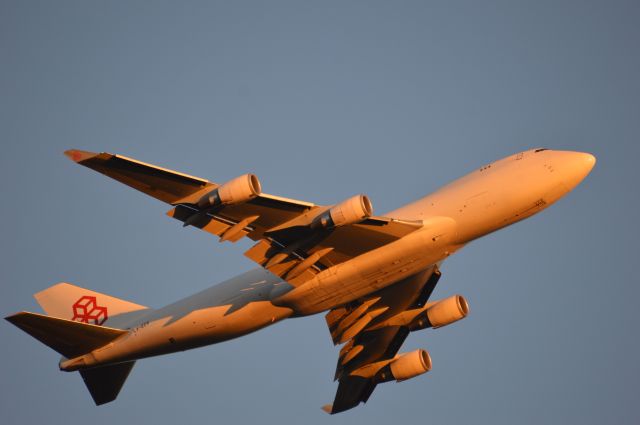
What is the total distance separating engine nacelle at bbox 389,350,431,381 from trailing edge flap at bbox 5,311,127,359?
13.1 metres

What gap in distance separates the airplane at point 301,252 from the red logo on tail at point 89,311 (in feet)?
1.81

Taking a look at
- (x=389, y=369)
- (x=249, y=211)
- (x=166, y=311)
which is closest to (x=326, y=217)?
(x=249, y=211)

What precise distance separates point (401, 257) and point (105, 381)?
1571 centimetres

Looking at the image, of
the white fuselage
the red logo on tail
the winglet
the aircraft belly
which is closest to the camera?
the winglet

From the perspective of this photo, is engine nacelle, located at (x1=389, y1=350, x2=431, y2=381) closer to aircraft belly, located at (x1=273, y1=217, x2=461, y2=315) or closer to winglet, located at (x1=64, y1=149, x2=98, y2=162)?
aircraft belly, located at (x1=273, y1=217, x2=461, y2=315)

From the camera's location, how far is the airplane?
31281 millimetres

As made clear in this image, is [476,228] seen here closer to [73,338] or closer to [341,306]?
[341,306]

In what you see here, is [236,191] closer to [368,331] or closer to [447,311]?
[447,311]

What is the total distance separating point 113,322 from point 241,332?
7316 millimetres

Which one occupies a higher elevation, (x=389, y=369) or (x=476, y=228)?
(x=476, y=228)

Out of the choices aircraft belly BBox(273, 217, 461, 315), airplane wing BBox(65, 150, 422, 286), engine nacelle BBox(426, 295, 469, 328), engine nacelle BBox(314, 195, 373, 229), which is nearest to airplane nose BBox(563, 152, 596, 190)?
aircraft belly BBox(273, 217, 461, 315)

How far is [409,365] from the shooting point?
41.1 m

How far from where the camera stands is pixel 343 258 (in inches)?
1361

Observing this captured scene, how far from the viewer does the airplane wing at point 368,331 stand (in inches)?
1554
